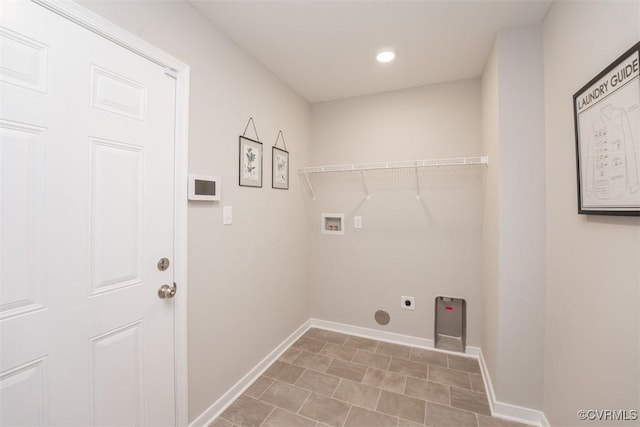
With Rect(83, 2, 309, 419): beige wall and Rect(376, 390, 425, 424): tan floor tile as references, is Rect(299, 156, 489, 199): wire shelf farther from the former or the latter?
Rect(376, 390, 425, 424): tan floor tile

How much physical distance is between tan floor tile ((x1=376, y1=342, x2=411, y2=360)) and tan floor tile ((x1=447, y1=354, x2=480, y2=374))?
364mm

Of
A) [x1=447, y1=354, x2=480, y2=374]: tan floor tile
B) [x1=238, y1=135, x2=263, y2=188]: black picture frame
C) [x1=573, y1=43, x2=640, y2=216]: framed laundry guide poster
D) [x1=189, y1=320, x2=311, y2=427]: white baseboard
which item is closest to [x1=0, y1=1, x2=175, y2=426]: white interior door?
[x1=189, y1=320, x2=311, y2=427]: white baseboard

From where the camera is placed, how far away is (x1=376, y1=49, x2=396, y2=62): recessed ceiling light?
2.03 metres

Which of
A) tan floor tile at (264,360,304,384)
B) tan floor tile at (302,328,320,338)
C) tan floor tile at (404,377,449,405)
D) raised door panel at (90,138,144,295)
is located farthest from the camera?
tan floor tile at (302,328,320,338)

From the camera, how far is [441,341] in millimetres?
2617

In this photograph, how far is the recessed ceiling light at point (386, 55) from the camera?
203cm

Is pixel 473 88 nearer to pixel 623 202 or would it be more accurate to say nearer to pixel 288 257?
pixel 623 202

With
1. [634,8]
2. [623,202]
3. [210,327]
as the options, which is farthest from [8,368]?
[634,8]

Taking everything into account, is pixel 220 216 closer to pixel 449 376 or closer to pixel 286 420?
pixel 286 420

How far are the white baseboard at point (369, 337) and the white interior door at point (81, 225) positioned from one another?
0.43 m

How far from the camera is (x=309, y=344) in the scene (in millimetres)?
2689

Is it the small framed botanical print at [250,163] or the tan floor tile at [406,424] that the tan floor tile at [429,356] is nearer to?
the tan floor tile at [406,424]

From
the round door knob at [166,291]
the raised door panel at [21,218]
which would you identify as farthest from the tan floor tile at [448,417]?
the raised door panel at [21,218]

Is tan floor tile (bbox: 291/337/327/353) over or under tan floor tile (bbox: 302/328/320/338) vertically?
under
